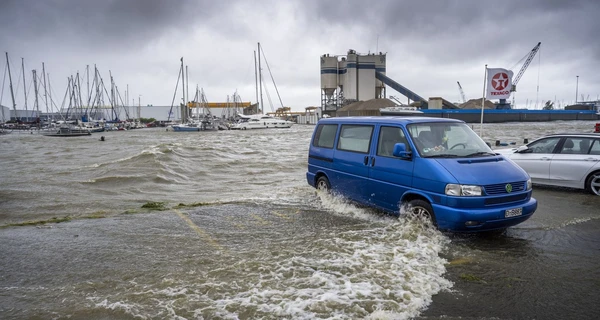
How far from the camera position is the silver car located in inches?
367

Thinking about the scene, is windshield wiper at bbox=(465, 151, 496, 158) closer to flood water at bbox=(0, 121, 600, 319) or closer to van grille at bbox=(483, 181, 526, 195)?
van grille at bbox=(483, 181, 526, 195)

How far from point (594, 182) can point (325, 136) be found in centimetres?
623

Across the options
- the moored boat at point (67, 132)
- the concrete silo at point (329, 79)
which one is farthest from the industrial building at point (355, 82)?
the moored boat at point (67, 132)

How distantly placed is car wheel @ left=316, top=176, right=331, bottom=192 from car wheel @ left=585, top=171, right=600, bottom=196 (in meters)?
6.01

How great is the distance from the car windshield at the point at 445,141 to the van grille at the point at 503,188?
754 mm

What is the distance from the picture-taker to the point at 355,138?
8047 mm

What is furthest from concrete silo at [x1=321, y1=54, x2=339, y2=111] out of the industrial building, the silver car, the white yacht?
the silver car

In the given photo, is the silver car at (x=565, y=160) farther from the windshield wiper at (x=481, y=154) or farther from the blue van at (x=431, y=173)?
the windshield wiper at (x=481, y=154)

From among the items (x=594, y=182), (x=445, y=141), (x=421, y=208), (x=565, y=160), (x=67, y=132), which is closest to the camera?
(x=421, y=208)

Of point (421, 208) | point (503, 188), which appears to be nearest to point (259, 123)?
point (421, 208)

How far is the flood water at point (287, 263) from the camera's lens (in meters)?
4.21

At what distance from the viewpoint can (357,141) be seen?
314 inches

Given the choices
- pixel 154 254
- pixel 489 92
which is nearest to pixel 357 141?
pixel 154 254

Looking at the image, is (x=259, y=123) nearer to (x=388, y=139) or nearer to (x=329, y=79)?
(x=329, y=79)
